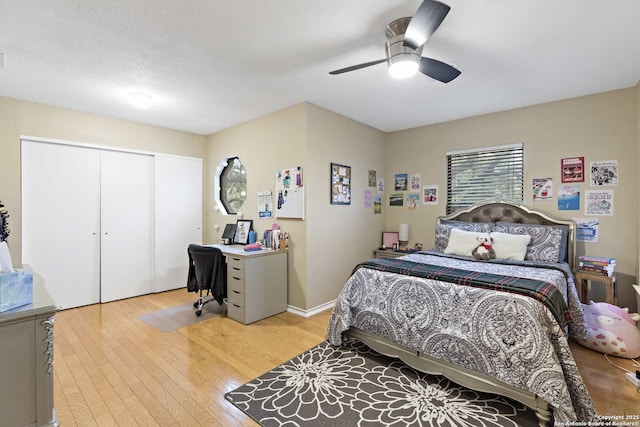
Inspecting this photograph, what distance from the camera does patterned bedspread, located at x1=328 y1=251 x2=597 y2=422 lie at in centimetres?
166

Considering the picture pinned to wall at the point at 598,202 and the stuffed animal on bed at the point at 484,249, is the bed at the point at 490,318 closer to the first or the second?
the stuffed animal on bed at the point at 484,249

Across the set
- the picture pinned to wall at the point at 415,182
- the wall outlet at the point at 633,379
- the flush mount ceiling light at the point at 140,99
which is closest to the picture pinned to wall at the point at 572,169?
the picture pinned to wall at the point at 415,182

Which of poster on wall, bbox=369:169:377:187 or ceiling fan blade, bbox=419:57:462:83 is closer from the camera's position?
ceiling fan blade, bbox=419:57:462:83

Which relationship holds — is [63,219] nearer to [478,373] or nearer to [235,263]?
[235,263]

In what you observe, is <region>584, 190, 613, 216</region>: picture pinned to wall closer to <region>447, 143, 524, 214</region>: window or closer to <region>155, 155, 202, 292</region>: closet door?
<region>447, 143, 524, 214</region>: window

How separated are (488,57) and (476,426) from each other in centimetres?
261

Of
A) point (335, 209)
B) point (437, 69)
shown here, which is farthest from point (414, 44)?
point (335, 209)

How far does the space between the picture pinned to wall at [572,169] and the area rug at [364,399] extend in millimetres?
2601

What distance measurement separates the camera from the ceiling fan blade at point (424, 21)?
1.51m

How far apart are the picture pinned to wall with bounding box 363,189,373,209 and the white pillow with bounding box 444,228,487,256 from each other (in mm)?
1256

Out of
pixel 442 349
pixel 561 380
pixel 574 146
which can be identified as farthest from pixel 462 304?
pixel 574 146

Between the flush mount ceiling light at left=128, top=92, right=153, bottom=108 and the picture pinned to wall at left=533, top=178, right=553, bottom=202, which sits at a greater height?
the flush mount ceiling light at left=128, top=92, right=153, bottom=108

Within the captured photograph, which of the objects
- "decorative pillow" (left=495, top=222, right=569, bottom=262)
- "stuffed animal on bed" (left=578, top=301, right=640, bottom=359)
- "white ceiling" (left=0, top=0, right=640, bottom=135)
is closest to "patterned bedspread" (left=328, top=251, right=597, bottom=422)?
"stuffed animal on bed" (left=578, top=301, right=640, bottom=359)

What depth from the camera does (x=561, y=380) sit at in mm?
1605
